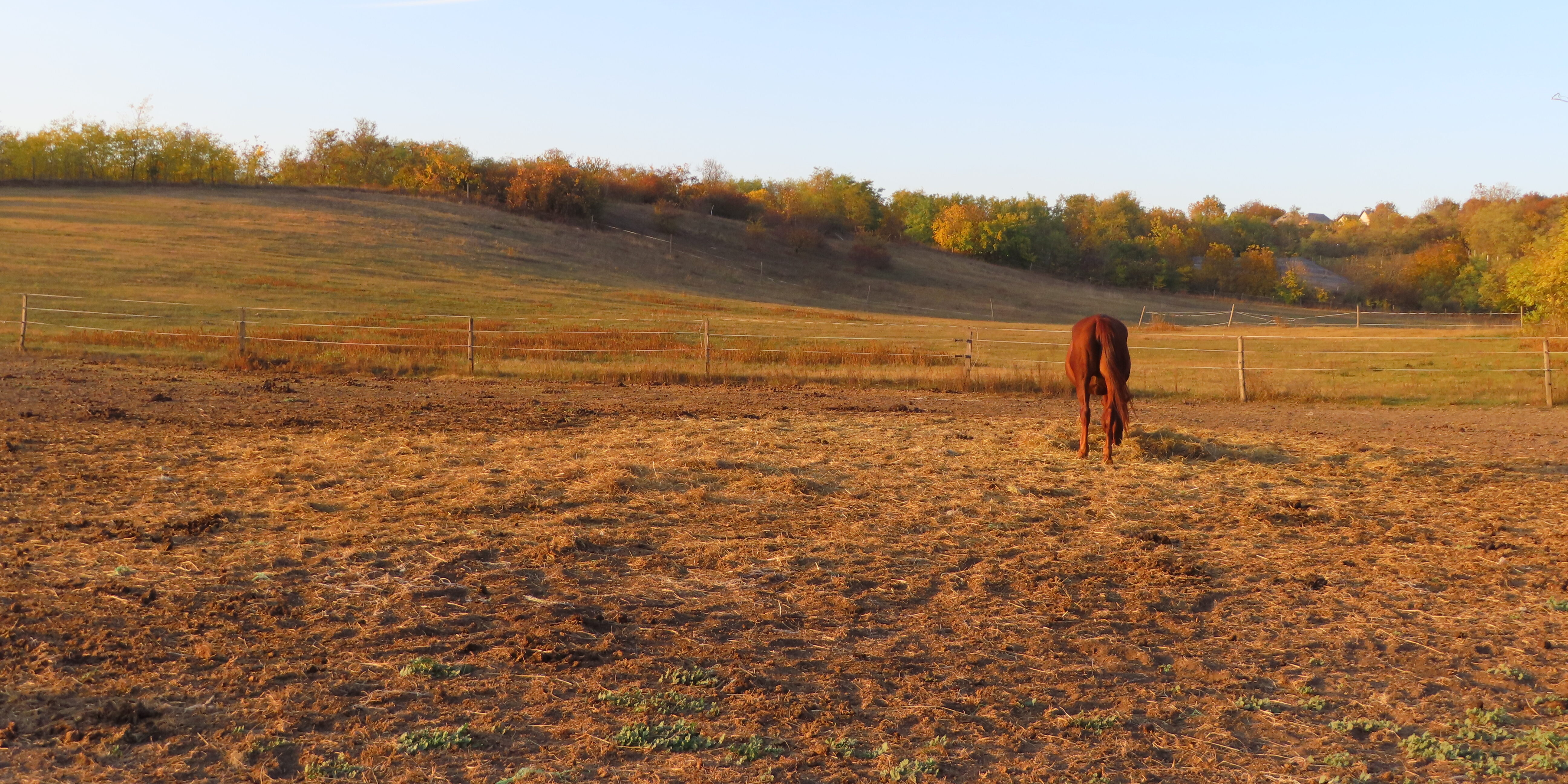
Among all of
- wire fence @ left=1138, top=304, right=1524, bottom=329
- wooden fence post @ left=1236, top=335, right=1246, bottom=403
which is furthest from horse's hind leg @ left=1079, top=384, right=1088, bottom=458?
wire fence @ left=1138, top=304, right=1524, bottom=329

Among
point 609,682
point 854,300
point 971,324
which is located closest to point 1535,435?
point 609,682

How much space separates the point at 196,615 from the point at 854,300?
151ft

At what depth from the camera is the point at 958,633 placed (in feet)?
16.9

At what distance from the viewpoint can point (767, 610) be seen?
17.8ft

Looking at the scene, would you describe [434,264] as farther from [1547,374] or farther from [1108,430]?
[1547,374]

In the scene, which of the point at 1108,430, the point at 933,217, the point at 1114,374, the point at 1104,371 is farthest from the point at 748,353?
the point at 933,217

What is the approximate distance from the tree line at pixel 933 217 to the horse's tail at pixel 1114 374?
4159 cm

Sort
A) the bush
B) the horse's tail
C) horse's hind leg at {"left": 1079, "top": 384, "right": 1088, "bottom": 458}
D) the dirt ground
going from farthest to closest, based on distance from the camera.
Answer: the bush < horse's hind leg at {"left": 1079, "top": 384, "right": 1088, "bottom": 458} < the horse's tail < the dirt ground

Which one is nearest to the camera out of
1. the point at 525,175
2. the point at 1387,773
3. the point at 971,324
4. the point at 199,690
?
the point at 1387,773

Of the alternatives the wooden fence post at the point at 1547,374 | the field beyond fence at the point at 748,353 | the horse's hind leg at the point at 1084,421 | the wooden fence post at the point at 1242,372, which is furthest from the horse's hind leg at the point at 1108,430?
the wooden fence post at the point at 1547,374

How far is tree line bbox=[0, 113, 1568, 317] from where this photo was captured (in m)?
57.0

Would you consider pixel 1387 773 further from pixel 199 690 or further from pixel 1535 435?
pixel 1535 435

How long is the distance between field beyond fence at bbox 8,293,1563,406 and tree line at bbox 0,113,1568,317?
83.5 feet

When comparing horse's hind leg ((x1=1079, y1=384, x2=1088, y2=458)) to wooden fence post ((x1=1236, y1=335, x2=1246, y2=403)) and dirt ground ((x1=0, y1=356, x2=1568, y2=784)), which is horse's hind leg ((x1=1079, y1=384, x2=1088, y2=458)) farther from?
wooden fence post ((x1=1236, y1=335, x2=1246, y2=403))
